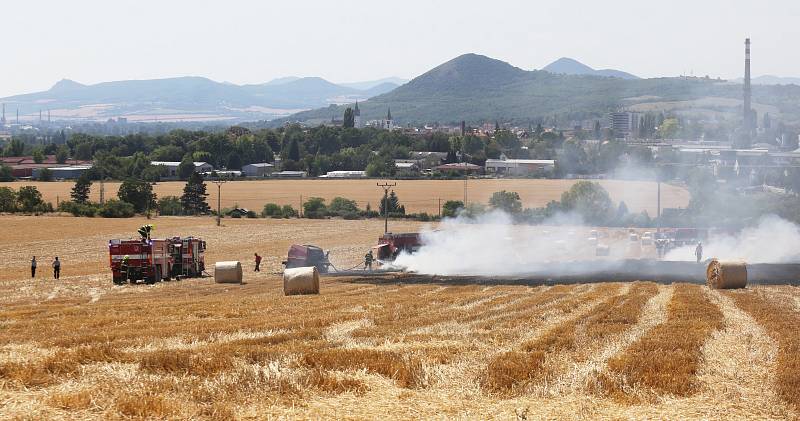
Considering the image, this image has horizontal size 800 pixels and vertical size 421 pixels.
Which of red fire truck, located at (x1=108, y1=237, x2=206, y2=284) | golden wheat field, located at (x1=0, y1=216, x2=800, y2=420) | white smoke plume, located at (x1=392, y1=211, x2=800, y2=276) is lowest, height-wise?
white smoke plume, located at (x1=392, y1=211, x2=800, y2=276)

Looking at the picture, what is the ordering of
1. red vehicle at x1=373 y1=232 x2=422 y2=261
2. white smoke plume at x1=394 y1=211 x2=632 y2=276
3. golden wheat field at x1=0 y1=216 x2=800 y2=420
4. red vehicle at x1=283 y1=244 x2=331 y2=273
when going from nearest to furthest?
golden wheat field at x1=0 y1=216 x2=800 y2=420 < red vehicle at x1=283 y1=244 x2=331 y2=273 < white smoke plume at x1=394 y1=211 x2=632 y2=276 < red vehicle at x1=373 y1=232 x2=422 y2=261

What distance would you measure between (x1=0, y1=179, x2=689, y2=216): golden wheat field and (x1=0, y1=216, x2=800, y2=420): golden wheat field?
282 ft

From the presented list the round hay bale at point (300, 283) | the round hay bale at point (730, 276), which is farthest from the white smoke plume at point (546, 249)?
the round hay bale at point (300, 283)

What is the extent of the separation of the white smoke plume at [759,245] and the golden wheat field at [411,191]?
31561 mm

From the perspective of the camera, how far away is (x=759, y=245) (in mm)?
71562

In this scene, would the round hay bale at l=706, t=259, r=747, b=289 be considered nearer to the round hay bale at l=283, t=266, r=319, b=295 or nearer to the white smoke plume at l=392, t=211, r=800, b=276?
the white smoke plume at l=392, t=211, r=800, b=276

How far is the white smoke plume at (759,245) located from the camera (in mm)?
67625

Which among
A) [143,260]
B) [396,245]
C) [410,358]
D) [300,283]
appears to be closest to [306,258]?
[396,245]

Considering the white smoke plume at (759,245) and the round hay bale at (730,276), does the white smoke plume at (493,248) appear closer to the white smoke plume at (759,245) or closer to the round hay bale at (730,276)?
the white smoke plume at (759,245)

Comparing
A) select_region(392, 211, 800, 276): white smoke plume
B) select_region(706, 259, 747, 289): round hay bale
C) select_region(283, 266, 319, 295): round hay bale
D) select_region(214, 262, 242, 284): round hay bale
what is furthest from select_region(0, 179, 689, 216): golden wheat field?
select_region(283, 266, 319, 295): round hay bale

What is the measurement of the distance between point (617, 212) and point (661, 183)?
14839mm

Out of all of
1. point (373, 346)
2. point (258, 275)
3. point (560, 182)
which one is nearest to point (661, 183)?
point (560, 182)

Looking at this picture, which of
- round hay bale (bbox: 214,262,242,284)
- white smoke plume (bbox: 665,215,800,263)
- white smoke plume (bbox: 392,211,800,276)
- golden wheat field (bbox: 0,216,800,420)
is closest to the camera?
golden wheat field (bbox: 0,216,800,420)

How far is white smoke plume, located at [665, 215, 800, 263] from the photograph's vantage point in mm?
67625
